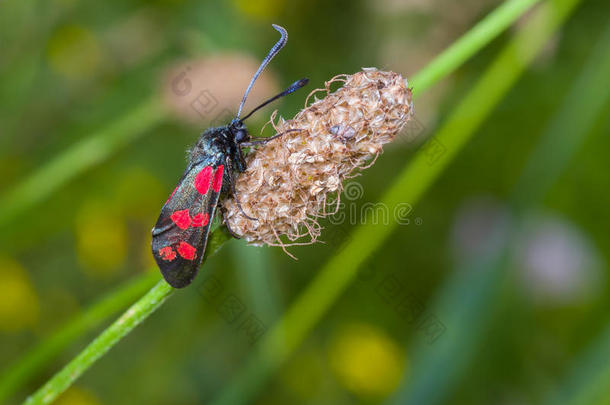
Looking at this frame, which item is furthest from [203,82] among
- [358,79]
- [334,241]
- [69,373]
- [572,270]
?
[572,270]

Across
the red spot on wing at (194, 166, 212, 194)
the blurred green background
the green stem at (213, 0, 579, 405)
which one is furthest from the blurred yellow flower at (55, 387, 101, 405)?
the red spot on wing at (194, 166, 212, 194)

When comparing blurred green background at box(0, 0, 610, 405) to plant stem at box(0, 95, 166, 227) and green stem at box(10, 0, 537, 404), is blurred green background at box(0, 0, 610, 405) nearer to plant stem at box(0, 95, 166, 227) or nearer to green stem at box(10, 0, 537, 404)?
plant stem at box(0, 95, 166, 227)

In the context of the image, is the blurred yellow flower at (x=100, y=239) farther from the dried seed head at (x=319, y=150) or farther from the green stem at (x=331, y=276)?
the dried seed head at (x=319, y=150)

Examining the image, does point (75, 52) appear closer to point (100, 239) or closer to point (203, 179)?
point (100, 239)

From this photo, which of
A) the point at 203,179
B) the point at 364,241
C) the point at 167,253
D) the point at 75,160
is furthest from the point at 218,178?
the point at 75,160

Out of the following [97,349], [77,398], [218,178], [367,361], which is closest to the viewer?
[97,349]

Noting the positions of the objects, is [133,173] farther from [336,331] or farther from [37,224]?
[336,331]
